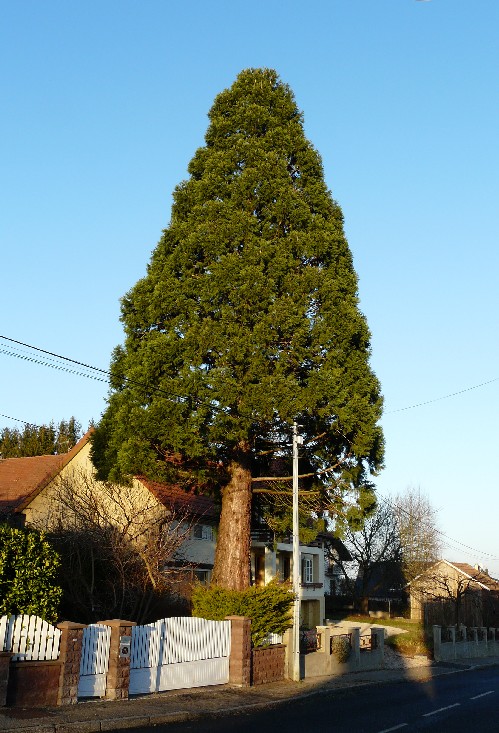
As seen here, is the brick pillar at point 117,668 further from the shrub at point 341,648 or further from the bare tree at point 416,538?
the bare tree at point 416,538

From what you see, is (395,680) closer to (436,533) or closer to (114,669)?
(114,669)

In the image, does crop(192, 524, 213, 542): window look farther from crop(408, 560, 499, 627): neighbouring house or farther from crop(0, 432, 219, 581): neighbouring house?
crop(408, 560, 499, 627): neighbouring house

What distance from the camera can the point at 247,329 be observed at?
21344mm

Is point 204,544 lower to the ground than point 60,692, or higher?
higher

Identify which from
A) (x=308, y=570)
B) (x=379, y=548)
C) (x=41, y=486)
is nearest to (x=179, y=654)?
(x=41, y=486)

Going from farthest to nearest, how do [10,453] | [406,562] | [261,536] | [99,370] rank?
[406,562]
[10,453]
[261,536]
[99,370]

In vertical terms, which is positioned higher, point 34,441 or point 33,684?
point 34,441

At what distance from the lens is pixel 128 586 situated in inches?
854

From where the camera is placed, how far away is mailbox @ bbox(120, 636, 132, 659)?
1516 cm

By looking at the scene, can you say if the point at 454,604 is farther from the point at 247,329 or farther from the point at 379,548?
the point at 247,329

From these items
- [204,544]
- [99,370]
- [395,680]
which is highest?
[99,370]

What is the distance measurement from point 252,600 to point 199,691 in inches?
129

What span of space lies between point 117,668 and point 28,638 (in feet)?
7.52

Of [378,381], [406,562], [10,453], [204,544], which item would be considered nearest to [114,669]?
[378,381]
